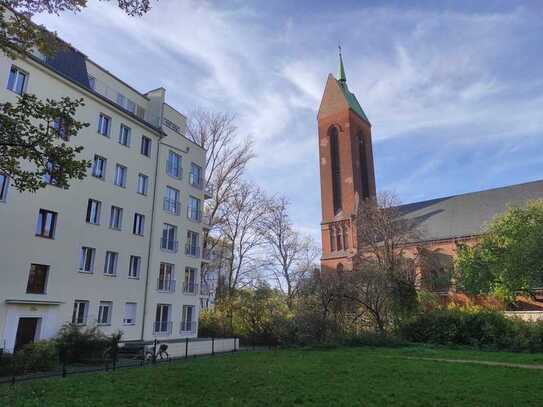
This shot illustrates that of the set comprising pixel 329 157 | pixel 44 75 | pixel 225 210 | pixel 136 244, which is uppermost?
pixel 329 157

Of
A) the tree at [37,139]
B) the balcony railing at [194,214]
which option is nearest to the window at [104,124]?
the balcony railing at [194,214]

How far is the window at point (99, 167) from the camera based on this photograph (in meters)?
21.4

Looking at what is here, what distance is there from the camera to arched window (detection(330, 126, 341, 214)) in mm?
51219

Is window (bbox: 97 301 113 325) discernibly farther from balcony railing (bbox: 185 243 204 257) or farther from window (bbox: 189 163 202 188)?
window (bbox: 189 163 202 188)

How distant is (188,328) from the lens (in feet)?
86.1

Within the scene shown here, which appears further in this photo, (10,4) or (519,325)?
(519,325)

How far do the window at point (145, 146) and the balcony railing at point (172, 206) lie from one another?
3.18m

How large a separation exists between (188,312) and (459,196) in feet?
122

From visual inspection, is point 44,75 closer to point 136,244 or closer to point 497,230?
point 136,244

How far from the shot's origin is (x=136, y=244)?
2319 cm

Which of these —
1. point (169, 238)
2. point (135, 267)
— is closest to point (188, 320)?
point (169, 238)

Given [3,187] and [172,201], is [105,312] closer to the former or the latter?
[3,187]

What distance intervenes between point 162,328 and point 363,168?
3712 cm

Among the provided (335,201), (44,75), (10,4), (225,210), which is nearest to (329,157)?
(335,201)
